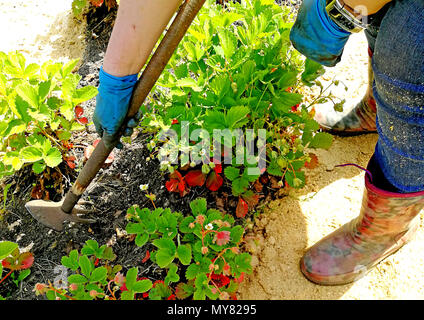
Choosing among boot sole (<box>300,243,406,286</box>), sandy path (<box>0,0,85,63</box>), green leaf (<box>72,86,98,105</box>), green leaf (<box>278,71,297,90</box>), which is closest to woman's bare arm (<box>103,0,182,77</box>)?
green leaf (<box>72,86,98,105</box>)

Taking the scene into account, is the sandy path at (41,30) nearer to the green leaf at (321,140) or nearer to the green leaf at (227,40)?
the green leaf at (227,40)

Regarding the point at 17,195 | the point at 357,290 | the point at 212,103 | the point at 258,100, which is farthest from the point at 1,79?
the point at 357,290

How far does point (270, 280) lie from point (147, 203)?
648mm

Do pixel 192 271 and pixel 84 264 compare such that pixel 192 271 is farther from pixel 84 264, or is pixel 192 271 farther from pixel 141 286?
pixel 84 264

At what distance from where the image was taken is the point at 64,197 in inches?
68.7

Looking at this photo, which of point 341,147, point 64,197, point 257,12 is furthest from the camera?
point 341,147

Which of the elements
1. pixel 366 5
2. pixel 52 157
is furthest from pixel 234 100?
pixel 52 157

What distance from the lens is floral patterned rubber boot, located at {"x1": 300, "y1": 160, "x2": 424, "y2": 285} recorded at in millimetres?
1465

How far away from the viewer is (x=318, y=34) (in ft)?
4.21

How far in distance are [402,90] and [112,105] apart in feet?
3.20

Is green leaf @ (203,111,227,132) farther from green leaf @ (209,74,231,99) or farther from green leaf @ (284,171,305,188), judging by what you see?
green leaf @ (284,171,305,188)

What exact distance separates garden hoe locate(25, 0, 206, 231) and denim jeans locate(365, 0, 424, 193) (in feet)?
1.87

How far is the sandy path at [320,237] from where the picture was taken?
162 centimetres

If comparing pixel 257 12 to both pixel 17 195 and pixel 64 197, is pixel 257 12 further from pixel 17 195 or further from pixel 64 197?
pixel 17 195
